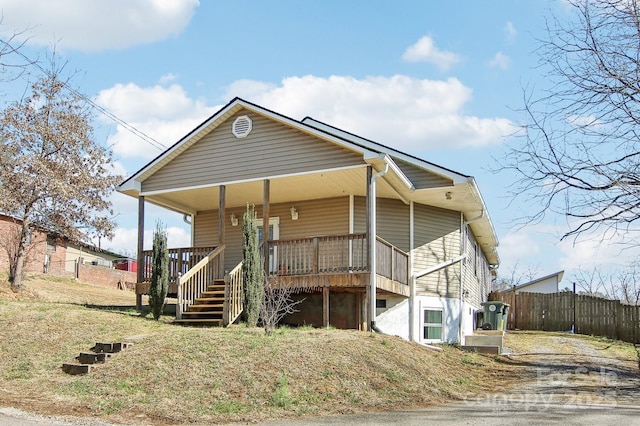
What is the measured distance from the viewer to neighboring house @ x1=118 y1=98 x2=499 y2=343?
52.1 ft

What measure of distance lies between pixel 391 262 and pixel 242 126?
5.30 meters

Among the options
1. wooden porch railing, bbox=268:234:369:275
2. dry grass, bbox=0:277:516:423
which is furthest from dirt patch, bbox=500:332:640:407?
wooden porch railing, bbox=268:234:369:275

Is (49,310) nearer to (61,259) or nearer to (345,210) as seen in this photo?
(345,210)

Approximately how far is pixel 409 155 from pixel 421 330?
16.0ft

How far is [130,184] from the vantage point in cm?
1848

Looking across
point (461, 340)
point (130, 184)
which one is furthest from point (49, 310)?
point (461, 340)

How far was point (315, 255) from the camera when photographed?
52.6 ft

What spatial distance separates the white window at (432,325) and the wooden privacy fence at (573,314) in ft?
31.3

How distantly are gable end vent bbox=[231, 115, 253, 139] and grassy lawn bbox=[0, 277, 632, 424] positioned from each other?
17.9 feet

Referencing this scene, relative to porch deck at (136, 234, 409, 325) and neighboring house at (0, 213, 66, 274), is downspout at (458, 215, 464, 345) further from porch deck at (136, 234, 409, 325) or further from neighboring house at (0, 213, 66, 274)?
neighboring house at (0, 213, 66, 274)

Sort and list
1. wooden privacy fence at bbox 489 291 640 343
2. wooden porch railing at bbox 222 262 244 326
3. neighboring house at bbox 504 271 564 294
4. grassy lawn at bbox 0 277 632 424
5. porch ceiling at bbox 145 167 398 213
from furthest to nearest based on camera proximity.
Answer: neighboring house at bbox 504 271 564 294, wooden privacy fence at bbox 489 291 640 343, porch ceiling at bbox 145 167 398 213, wooden porch railing at bbox 222 262 244 326, grassy lawn at bbox 0 277 632 424

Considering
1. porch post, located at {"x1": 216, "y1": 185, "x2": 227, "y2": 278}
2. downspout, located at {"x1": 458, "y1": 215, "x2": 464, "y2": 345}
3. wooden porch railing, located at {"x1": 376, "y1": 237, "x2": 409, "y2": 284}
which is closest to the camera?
wooden porch railing, located at {"x1": 376, "y1": 237, "x2": 409, "y2": 284}

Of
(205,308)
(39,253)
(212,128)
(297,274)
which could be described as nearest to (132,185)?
(212,128)

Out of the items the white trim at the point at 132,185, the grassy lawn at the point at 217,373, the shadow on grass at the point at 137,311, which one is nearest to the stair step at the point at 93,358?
the grassy lawn at the point at 217,373
